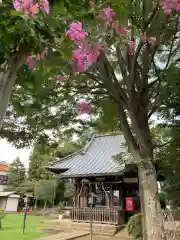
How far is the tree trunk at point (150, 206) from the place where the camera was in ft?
A: 15.1

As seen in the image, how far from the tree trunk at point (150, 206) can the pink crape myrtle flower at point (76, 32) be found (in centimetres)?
358

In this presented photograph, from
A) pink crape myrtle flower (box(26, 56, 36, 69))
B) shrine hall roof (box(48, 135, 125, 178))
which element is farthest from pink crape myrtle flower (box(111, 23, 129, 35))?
shrine hall roof (box(48, 135, 125, 178))

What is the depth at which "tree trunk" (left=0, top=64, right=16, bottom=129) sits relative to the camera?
4.42 ft

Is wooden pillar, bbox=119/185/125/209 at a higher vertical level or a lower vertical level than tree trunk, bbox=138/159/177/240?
higher

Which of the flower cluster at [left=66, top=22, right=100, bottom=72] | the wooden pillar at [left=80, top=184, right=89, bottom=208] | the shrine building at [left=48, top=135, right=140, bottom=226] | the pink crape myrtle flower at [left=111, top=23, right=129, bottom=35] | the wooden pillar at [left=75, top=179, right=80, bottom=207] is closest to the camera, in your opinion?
the flower cluster at [left=66, top=22, right=100, bottom=72]

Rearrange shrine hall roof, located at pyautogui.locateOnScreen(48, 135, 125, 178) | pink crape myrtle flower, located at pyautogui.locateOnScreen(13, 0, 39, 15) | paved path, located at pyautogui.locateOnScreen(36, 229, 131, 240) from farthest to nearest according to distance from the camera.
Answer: shrine hall roof, located at pyautogui.locateOnScreen(48, 135, 125, 178) → paved path, located at pyautogui.locateOnScreen(36, 229, 131, 240) → pink crape myrtle flower, located at pyautogui.locateOnScreen(13, 0, 39, 15)

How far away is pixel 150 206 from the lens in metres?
4.71

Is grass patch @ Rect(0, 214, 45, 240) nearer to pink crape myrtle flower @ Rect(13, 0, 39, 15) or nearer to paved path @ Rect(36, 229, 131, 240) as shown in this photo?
paved path @ Rect(36, 229, 131, 240)

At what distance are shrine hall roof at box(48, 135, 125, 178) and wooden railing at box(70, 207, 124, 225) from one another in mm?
1728

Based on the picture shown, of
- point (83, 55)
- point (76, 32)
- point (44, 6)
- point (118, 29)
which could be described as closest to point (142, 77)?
point (118, 29)

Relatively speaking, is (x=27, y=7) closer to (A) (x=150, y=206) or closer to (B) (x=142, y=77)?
(A) (x=150, y=206)

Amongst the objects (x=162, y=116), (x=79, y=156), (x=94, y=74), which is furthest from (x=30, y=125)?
(x=79, y=156)

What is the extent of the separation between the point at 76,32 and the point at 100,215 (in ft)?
38.9

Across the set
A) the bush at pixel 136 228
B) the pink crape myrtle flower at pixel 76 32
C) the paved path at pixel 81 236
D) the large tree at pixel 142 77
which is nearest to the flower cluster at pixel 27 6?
the pink crape myrtle flower at pixel 76 32
